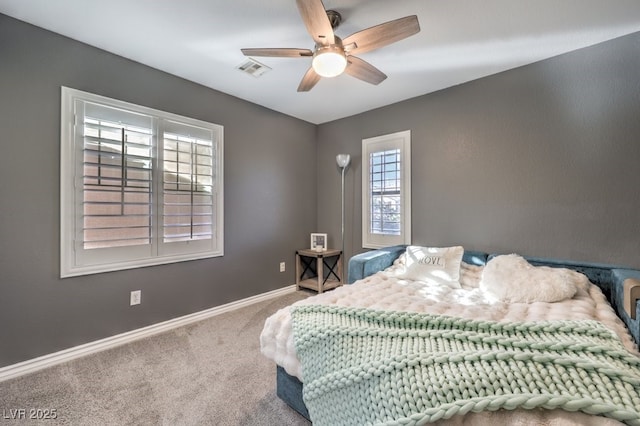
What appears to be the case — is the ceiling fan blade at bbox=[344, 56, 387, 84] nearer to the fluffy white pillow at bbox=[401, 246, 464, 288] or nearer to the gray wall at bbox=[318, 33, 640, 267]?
the gray wall at bbox=[318, 33, 640, 267]

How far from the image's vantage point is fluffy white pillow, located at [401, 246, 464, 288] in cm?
224

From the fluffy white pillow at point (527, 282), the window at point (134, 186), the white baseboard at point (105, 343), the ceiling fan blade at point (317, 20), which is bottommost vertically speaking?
the white baseboard at point (105, 343)

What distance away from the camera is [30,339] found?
1.88m

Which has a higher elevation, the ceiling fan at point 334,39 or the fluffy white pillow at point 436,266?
the ceiling fan at point 334,39

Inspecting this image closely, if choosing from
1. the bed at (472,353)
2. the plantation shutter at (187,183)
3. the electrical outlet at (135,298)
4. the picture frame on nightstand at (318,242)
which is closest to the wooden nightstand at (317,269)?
the picture frame on nightstand at (318,242)

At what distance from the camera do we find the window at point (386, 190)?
3.16 m

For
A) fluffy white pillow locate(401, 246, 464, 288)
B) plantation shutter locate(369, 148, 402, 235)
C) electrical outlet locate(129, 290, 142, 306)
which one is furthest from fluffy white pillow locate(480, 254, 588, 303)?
electrical outlet locate(129, 290, 142, 306)

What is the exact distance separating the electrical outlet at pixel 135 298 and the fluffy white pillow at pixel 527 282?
2.90m

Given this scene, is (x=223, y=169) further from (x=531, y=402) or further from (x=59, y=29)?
(x=531, y=402)

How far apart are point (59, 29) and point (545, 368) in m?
3.44

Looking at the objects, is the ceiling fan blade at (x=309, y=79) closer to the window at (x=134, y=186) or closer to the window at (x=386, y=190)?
the window at (x=134, y=186)

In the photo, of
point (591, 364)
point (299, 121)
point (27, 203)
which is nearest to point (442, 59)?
point (299, 121)

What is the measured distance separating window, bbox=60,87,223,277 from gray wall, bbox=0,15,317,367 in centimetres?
8

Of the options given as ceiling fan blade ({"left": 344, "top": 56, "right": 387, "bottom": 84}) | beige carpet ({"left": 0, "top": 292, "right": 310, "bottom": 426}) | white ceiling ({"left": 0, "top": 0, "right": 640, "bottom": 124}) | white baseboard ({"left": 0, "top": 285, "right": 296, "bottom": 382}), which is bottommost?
beige carpet ({"left": 0, "top": 292, "right": 310, "bottom": 426})
